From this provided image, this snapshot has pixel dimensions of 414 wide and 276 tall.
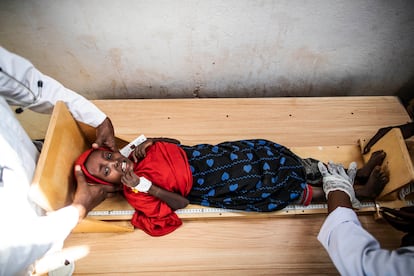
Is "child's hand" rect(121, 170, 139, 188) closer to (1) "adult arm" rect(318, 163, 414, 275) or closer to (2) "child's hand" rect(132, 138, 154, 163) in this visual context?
(2) "child's hand" rect(132, 138, 154, 163)

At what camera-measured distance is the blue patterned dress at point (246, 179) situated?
1681 millimetres

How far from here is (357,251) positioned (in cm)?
115

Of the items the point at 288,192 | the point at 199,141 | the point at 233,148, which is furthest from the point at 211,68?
the point at 288,192

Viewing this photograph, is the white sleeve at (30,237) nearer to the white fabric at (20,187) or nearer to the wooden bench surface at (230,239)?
the white fabric at (20,187)

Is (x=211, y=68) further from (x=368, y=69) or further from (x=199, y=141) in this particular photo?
(x=368, y=69)

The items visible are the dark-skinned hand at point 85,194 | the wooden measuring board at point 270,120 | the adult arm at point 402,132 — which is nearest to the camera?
the dark-skinned hand at point 85,194

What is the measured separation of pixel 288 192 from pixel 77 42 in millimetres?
1655

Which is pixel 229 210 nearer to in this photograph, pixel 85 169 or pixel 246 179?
pixel 246 179

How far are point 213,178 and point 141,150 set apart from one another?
1.46 ft

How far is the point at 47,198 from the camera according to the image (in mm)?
1252

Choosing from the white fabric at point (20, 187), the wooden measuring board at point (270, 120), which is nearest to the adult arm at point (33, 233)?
the white fabric at point (20, 187)

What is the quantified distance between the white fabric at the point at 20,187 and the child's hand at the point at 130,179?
290 millimetres

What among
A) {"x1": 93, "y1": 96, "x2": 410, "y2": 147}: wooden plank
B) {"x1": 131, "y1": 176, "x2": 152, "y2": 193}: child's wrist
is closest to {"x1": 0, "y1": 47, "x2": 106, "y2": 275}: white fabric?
{"x1": 131, "y1": 176, "x2": 152, "y2": 193}: child's wrist

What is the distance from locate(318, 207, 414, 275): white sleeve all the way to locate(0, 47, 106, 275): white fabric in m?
1.09
